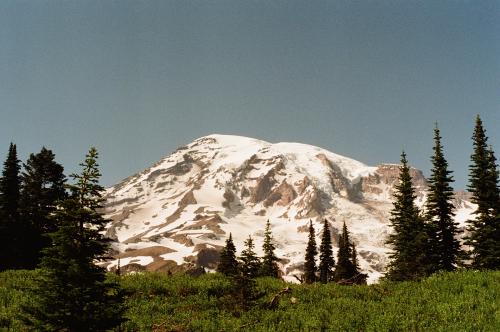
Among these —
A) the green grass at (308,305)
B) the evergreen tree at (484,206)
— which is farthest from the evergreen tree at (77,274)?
the evergreen tree at (484,206)

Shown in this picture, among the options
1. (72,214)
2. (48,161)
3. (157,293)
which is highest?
(48,161)

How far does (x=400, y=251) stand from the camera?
158 feet

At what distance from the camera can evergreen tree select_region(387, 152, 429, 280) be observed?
136 ft

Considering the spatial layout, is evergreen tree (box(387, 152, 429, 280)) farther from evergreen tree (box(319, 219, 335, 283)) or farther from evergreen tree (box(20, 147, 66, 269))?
evergreen tree (box(20, 147, 66, 269))

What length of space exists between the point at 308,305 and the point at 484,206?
31.9 meters

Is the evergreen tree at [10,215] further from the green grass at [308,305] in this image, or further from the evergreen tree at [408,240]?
the evergreen tree at [408,240]

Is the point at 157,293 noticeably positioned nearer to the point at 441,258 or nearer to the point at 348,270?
the point at 441,258

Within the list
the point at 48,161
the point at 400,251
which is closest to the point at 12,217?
the point at 48,161

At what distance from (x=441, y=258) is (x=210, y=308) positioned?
31.1m

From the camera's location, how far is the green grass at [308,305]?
15539 millimetres

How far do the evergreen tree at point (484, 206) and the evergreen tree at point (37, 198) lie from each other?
42.5m

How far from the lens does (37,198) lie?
2119 inches

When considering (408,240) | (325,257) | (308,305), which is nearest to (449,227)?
(408,240)

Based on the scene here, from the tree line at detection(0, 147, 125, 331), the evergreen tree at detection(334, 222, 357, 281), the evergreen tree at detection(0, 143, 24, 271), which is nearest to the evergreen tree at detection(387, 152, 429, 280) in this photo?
the evergreen tree at detection(334, 222, 357, 281)
